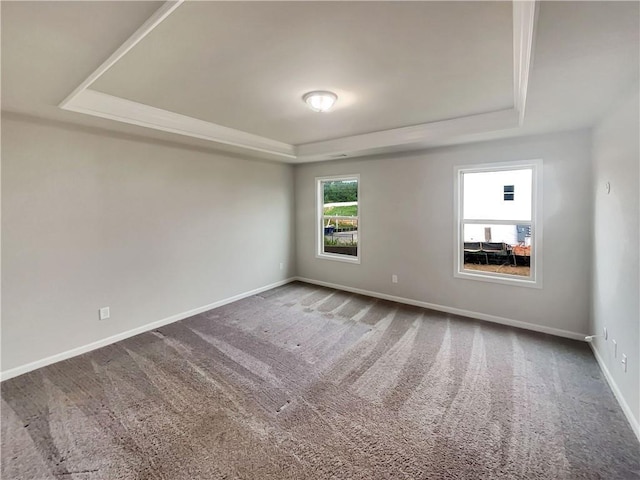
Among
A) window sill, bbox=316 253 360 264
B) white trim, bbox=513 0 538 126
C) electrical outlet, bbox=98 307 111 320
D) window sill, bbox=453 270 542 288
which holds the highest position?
white trim, bbox=513 0 538 126

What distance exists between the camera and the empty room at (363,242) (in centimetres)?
164

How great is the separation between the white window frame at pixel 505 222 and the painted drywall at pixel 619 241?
0.53m

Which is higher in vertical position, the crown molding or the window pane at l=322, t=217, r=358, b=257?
the crown molding

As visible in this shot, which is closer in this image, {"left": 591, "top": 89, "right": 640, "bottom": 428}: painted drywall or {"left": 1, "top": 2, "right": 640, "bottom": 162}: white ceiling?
{"left": 1, "top": 2, "right": 640, "bottom": 162}: white ceiling

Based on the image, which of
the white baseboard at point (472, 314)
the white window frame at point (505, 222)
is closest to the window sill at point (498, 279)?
the white window frame at point (505, 222)

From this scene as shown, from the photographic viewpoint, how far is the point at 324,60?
2.01 m

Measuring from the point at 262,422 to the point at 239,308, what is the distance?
2.40m

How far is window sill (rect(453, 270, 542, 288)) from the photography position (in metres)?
3.46

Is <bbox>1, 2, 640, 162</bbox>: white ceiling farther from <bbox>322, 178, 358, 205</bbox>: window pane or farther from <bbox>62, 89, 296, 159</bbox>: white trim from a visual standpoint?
<bbox>322, 178, 358, 205</bbox>: window pane

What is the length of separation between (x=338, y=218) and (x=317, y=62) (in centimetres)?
346

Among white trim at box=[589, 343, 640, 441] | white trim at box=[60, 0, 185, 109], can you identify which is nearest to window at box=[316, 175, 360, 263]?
white trim at box=[589, 343, 640, 441]

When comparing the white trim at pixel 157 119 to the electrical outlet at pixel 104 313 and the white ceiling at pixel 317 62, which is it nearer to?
the white ceiling at pixel 317 62

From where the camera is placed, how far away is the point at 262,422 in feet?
6.64

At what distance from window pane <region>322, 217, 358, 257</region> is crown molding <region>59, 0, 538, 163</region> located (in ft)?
3.97
